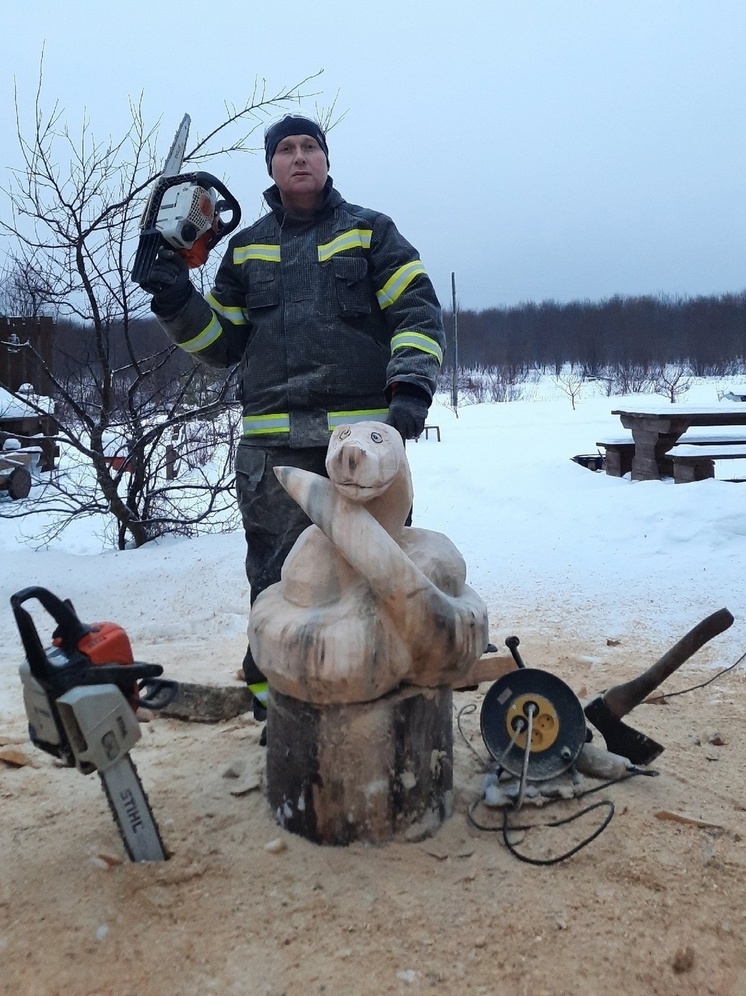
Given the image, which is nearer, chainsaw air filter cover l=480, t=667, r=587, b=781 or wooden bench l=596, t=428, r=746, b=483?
chainsaw air filter cover l=480, t=667, r=587, b=781

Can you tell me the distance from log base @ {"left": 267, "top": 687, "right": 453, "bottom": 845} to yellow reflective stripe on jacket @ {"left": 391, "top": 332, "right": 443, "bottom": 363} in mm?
968

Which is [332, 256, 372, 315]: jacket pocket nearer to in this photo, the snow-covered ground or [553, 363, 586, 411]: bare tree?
the snow-covered ground

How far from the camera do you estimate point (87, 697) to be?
1678 millimetres

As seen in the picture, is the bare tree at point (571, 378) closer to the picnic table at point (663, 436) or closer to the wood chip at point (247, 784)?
the picnic table at point (663, 436)

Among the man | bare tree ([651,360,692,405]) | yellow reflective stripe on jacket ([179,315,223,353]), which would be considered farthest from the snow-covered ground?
bare tree ([651,360,692,405])

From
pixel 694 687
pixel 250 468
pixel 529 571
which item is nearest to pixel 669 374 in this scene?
pixel 529 571

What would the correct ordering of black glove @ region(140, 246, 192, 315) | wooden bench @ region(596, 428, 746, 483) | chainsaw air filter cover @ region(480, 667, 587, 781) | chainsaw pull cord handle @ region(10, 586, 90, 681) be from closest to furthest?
chainsaw pull cord handle @ region(10, 586, 90, 681)
chainsaw air filter cover @ region(480, 667, 587, 781)
black glove @ region(140, 246, 192, 315)
wooden bench @ region(596, 428, 746, 483)

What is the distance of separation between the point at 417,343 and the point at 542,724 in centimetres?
111

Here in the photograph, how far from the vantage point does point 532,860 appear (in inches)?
73.6

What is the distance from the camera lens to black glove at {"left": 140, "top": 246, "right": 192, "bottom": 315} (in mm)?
2445

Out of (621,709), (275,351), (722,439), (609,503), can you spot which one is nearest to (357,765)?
(621,709)

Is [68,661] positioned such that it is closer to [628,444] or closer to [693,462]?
[693,462]

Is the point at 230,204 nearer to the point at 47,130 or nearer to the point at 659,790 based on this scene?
the point at 659,790

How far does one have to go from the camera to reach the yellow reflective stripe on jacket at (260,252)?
102 inches
